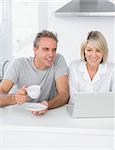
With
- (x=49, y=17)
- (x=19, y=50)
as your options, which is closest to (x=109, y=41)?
(x=49, y=17)

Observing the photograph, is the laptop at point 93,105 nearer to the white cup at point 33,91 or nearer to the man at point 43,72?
the white cup at point 33,91

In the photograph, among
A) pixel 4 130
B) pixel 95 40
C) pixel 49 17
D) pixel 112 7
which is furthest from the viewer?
A: pixel 49 17

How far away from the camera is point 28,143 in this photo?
1.33m

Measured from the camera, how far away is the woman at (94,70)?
1.89 meters

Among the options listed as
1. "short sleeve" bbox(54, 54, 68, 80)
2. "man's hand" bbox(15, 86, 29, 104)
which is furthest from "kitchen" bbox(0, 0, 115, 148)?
"man's hand" bbox(15, 86, 29, 104)

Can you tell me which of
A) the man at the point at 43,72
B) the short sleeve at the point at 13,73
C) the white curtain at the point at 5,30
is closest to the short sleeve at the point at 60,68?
the man at the point at 43,72

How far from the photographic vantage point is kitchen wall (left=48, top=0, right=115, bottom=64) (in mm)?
3268

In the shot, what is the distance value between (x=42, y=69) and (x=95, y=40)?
38 centimetres

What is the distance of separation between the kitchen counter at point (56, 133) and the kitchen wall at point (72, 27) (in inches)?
78.6

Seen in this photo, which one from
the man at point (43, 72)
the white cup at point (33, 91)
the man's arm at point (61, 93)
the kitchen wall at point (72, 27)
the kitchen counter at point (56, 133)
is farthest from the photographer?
the kitchen wall at point (72, 27)

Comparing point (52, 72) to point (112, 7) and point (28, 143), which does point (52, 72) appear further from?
point (112, 7)

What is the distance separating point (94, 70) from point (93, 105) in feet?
1.93

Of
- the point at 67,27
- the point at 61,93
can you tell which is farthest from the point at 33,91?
the point at 67,27

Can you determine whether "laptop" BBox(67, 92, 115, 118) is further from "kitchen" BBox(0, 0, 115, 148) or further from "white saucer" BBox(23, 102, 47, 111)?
"kitchen" BBox(0, 0, 115, 148)
